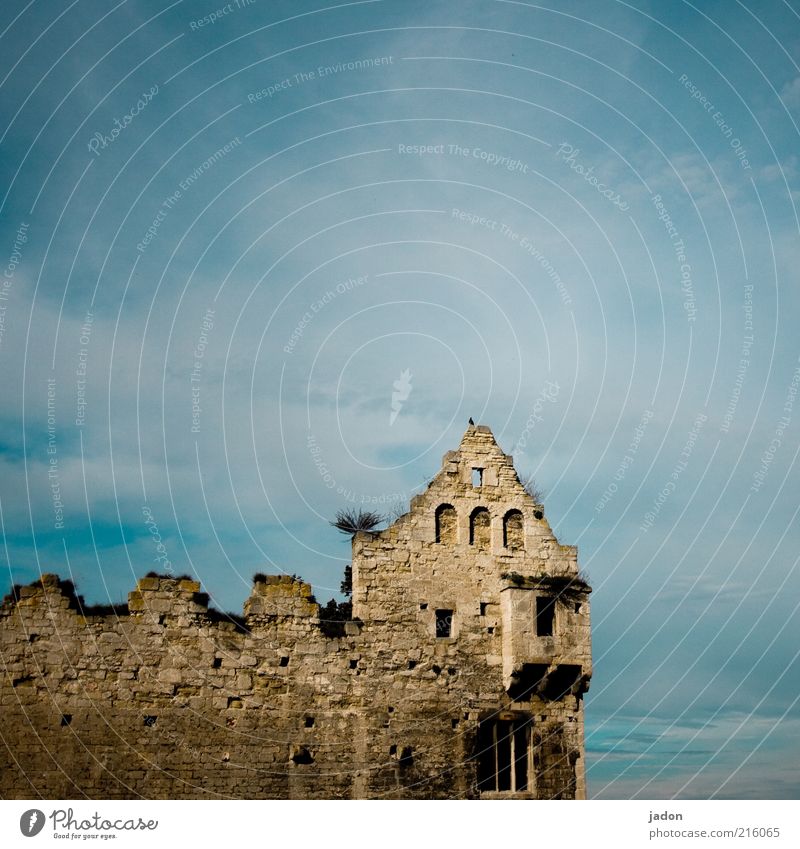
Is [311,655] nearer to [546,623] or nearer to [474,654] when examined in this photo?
[474,654]

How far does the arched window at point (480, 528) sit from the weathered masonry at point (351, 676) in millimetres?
39

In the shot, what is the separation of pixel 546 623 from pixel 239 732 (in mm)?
8171

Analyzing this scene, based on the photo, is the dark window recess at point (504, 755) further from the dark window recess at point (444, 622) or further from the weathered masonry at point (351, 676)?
the dark window recess at point (444, 622)

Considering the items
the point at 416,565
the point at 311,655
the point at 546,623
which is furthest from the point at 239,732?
the point at 546,623

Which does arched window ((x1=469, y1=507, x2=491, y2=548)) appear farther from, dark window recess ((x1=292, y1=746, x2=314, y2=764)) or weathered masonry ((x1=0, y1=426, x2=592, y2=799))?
dark window recess ((x1=292, y1=746, x2=314, y2=764))

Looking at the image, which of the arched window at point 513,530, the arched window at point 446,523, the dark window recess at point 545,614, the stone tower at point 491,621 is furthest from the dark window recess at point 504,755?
the arched window at point 446,523

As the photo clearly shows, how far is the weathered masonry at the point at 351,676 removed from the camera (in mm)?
22359

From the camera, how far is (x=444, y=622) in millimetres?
25000

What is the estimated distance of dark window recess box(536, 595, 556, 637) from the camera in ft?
82.4

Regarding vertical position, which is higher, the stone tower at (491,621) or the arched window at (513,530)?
the arched window at (513,530)

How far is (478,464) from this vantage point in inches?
1032

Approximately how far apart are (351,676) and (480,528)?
512 cm

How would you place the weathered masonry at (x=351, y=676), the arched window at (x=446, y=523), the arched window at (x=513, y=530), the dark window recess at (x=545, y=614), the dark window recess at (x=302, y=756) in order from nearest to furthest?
the weathered masonry at (x=351, y=676) → the dark window recess at (x=302, y=756) → the dark window recess at (x=545, y=614) → the arched window at (x=446, y=523) → the arched window at (x=513, y=530)

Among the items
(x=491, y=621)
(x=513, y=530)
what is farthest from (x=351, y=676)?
(x=513, y=530)
